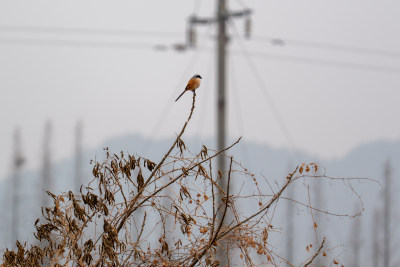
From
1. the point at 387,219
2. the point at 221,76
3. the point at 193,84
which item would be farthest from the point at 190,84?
the point at 387,219

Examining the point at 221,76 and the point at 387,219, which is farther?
the point at 387,219

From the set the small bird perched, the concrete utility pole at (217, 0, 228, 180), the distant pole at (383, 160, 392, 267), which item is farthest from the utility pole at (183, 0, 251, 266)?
the distant pole at (383, 160, 392, 267)

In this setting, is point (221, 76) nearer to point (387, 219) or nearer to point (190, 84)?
point (190, 84)

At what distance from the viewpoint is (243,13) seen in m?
12.6

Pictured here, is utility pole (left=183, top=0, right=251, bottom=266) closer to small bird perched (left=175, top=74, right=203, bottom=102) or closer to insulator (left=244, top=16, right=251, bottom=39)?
insulator (left=244, top=16, right=251, bottom=39)

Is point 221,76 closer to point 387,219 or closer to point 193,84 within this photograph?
point 193,84

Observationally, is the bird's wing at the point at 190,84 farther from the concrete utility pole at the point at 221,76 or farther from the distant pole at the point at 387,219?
the distant pole at the point at 387,219

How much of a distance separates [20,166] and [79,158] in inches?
198

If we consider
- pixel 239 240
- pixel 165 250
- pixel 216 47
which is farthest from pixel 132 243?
pixel 216 47

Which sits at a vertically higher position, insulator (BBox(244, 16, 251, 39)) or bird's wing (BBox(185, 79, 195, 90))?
insulator (BBox(244, 16, 251, 39))

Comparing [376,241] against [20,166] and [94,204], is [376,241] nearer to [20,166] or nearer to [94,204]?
[20,166]

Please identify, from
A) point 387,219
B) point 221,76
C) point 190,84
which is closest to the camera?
point 190,84

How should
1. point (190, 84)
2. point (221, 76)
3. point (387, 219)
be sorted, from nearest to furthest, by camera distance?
point (190, 84)
point (221, 76)
point (387, 219)

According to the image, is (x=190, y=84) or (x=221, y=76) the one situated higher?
(x=221, y=76)
